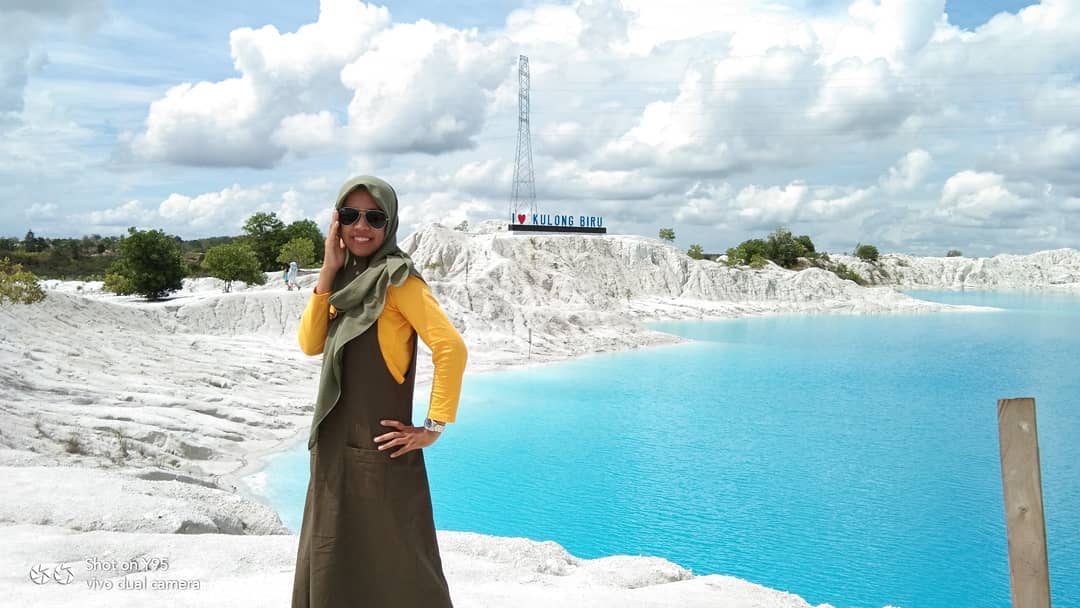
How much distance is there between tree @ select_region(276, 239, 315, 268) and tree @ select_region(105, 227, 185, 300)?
17.3 meters

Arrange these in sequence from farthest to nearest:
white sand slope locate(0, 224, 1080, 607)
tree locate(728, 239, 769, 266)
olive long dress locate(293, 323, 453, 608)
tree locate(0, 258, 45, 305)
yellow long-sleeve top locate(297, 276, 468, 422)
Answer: tree locate(728, 239, 769, 266)
tree locate(0, 258, 45, 305)
white sand slope locate(0, 224, 1080, 607)
olive long dress locate(293, 323, 453, 608)
yellow long-sleeve top locate(297, 276, 468, 422)

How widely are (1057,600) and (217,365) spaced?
21298mm

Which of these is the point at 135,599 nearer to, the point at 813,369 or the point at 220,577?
the point at 220,577

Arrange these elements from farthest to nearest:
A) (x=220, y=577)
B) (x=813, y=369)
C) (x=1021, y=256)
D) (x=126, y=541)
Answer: (x=1021, y=256) < (x=813, y=369) < (x=126, y=541) < (x=220, y=577)

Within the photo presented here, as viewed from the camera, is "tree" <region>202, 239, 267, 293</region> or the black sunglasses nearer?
the black sunglasses

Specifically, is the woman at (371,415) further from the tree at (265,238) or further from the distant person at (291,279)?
the tree at (265,238)

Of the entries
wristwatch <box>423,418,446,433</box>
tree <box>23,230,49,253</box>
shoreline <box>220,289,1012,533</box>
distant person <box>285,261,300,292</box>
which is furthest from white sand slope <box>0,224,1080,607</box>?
tree <box>23,230,49,253</box>

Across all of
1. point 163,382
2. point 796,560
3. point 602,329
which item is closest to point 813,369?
point 602,329

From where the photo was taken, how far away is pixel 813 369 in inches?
1400

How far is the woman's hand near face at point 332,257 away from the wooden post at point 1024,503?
3.48 meters

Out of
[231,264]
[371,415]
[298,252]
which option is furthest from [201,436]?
[298,252]

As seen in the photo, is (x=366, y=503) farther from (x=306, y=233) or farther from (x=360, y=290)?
(x=306, y=233)

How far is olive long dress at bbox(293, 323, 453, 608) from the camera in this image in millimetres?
3979

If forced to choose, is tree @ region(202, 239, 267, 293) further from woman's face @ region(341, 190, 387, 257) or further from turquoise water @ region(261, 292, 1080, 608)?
woman's face @ region(341, 190, 387, 257)
